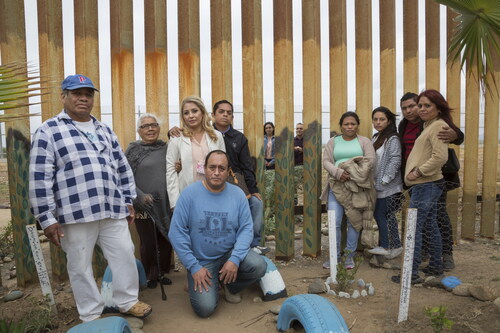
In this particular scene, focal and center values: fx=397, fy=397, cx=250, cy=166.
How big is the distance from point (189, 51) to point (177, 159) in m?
1.32

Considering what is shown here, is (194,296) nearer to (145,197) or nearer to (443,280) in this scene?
(145,197)

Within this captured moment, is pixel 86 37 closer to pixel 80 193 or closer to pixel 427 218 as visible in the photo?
pixel 80 193

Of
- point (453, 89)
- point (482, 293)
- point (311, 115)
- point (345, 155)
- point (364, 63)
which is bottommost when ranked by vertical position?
point (482, 293)

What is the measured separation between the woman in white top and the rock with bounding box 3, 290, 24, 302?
1754 mm

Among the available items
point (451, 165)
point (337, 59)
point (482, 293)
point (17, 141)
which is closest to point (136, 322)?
point (17, 141)

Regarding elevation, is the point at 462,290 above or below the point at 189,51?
below

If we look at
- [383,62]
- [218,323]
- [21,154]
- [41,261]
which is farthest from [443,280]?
[21,154]

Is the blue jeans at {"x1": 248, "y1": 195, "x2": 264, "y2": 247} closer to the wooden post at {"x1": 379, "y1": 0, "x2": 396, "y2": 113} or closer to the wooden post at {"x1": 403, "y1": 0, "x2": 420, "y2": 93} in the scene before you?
the wooden post at {"x1": 379, "y1": 0, "x2": 396, "y2": 113}

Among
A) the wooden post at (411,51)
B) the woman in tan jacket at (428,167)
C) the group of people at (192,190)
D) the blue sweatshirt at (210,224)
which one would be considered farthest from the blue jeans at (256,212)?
the wooden post at (411,51)

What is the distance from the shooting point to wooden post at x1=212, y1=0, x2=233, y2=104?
4.37m

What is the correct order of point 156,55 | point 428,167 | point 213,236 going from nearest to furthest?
point 213,236 → point 428,167 → point 156,55

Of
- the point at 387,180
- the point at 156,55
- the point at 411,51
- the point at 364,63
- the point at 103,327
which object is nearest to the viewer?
the point at 103,327

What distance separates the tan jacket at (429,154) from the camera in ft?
11.8

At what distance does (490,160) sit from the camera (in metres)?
5.27
